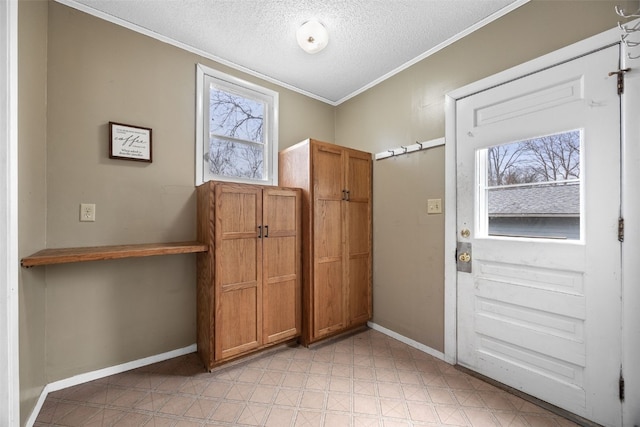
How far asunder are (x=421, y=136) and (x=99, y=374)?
125 inches

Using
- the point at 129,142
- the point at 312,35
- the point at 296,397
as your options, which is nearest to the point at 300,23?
the point at 312,35

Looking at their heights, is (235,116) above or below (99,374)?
above

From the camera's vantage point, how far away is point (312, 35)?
2.00m

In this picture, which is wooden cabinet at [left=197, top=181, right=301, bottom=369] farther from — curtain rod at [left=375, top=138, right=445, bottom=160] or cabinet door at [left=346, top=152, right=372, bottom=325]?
curtain rod at [left=375, top=138, right=445, bottom=160]

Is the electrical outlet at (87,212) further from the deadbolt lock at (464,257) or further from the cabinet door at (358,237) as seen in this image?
the deadbolt lock at (464,257)

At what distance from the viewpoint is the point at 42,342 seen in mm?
1743

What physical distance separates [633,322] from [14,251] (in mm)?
3084

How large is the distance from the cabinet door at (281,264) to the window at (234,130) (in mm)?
543

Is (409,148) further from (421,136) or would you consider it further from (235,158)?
(235,158)

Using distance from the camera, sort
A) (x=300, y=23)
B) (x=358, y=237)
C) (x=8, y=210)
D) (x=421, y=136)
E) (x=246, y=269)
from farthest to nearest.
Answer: (x=358, y=237)
(x=421, y=136)
(x=246, y=269)
(x=300, y=23)
(x=8, y=210)

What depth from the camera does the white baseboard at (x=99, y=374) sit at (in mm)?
1631

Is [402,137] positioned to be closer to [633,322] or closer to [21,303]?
[633,322]

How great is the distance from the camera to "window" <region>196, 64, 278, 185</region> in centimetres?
242

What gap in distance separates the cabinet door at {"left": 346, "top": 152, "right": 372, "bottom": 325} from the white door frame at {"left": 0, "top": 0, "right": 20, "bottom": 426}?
2.22m
